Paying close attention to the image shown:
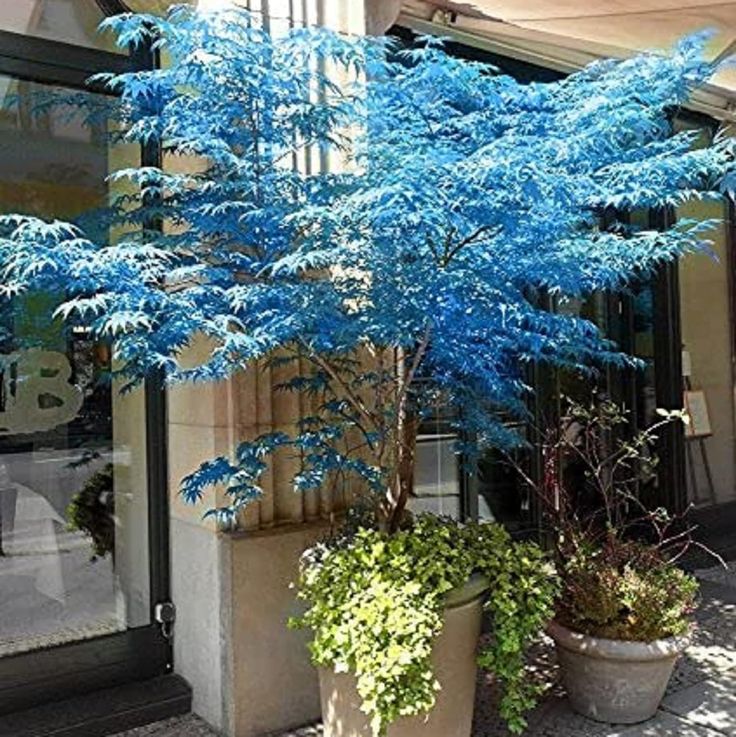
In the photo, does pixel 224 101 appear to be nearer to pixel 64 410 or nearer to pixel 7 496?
pixel 64 410

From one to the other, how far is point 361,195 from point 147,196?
110 cm

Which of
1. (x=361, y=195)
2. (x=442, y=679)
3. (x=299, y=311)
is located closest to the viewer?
(x=361, y=195)

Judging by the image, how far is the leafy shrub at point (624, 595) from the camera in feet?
11.3

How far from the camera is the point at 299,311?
264cm

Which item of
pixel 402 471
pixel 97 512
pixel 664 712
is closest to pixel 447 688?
pixel 402 471

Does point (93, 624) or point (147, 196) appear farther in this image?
point (93, 624)

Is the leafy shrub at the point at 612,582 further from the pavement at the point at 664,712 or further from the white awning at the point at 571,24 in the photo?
the white awning at the point at 571,24

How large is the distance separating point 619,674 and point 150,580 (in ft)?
7.19

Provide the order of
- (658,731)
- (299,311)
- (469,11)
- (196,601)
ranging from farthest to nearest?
(469,11) < (196,601) < (658,731) < (299,311)

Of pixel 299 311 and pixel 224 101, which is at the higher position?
pixel 224 101

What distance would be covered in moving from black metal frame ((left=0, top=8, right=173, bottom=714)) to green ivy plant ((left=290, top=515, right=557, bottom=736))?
1.02 m

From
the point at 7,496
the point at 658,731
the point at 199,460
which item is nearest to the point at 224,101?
the point at 199,460

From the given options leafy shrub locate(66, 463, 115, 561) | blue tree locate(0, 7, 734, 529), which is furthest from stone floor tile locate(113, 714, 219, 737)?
blue tree locate(0, 7, 734, 529)

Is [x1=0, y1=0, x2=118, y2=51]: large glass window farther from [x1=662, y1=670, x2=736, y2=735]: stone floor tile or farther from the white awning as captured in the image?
[x1=662, y1=670, x2=736, y2=735]: stone floor tile
